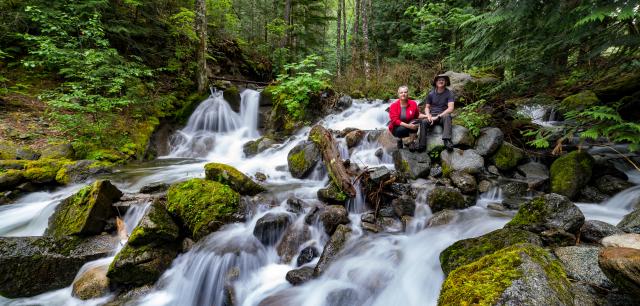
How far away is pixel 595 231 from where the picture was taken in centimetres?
340

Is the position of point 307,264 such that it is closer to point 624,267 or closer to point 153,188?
point 624,267

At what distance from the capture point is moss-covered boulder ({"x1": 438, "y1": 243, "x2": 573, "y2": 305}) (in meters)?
1.98

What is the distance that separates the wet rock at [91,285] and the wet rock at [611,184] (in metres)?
8.33

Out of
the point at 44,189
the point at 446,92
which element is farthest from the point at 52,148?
the point at 446,92

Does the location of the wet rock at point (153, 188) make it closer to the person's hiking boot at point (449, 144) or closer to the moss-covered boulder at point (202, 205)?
the moss-covered boulder at point (202, 205)

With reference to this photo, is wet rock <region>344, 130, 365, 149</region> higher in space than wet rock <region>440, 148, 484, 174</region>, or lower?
higher

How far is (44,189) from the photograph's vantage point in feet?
20.5

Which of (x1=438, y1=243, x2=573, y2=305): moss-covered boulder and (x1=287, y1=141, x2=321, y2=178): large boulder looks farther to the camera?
(x1=287, y1=141, x2=321, y2=178): large boulder

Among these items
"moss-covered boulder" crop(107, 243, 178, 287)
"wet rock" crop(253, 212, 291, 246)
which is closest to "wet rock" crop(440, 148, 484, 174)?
"wet rock" crop(253, 212, 291, 246)

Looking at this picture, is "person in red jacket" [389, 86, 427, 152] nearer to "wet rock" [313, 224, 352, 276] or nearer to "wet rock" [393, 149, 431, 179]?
"wet rock" [393, 149, 431, 179]

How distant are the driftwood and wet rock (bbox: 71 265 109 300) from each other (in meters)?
3.93

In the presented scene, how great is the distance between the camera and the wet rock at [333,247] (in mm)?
4152

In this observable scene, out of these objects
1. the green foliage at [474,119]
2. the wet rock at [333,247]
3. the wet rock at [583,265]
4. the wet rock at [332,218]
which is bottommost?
the wet rock at [333,247]

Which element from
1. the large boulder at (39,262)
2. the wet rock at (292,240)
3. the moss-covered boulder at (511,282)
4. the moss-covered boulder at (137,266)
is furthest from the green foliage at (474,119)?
the large boulder at (39,262)
